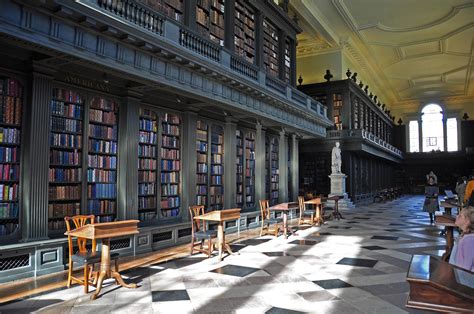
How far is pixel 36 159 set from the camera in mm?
4832

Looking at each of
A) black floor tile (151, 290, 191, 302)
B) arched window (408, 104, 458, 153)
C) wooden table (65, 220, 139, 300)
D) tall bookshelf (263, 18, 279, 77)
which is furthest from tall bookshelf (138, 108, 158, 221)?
arched window (408, 104, 458, 153)

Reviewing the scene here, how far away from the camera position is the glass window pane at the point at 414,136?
29000 mm

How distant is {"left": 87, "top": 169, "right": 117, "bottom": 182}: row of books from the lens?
5750 millimetres

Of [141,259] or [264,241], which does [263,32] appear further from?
[141,259]

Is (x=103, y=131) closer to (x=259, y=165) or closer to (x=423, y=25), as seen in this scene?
(x=259, y=165)

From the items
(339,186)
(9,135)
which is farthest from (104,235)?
(339,186)

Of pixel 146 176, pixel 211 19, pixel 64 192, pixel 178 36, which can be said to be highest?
pixel 211 19

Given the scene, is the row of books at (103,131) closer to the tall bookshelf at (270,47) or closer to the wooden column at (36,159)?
the wooden column at (36,159)

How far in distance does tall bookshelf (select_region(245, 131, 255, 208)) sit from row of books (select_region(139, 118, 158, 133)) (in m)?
3.40

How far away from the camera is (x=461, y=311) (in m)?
1.59

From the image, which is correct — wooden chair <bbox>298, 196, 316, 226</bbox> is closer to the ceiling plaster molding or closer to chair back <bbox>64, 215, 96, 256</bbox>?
chair back <bbox>64, 215, 96, 256</bbox>

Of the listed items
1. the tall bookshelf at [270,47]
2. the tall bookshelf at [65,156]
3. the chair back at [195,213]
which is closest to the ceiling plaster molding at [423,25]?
the tall bookshelf at [270,47]

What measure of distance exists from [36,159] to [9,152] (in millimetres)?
314

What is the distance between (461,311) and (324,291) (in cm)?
256
